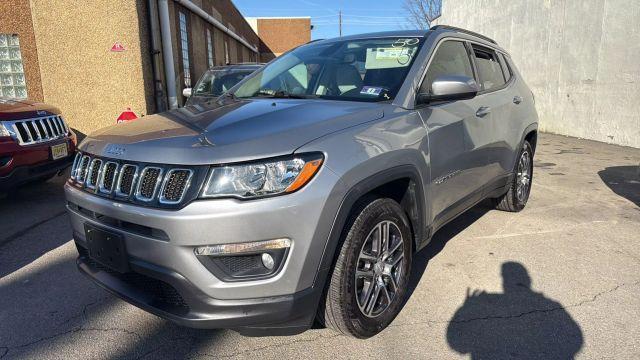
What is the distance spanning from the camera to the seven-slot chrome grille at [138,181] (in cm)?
213

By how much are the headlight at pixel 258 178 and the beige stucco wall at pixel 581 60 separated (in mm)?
10477

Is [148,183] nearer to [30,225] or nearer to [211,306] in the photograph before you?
[211,306]

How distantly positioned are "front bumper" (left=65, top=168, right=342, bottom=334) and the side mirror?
3.71ft

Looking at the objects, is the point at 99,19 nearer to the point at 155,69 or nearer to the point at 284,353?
the point at 155,69

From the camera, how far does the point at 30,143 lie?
535cm

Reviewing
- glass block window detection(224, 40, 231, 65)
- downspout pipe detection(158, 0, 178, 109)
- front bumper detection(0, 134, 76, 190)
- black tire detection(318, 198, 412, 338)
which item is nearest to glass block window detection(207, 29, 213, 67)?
glass block window detection(224, 40, 231, 65)

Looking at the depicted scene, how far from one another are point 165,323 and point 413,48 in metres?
2.46

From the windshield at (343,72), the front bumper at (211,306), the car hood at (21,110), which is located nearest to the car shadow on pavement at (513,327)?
the front bumper at (211,306)

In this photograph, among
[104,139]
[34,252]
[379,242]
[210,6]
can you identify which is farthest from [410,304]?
[210,6]

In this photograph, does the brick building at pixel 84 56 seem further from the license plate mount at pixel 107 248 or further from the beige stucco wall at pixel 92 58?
the license plate mount at pixel 107 248

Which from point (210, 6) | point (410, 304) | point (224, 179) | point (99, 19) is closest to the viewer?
point (224, 179)

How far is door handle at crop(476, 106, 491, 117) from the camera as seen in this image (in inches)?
148

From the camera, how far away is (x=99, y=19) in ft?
31.2

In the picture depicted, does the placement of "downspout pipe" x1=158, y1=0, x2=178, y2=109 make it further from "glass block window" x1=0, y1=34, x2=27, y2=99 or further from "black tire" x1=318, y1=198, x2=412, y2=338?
"black tire" x1=318, y1=198, x2=412, y2=338
